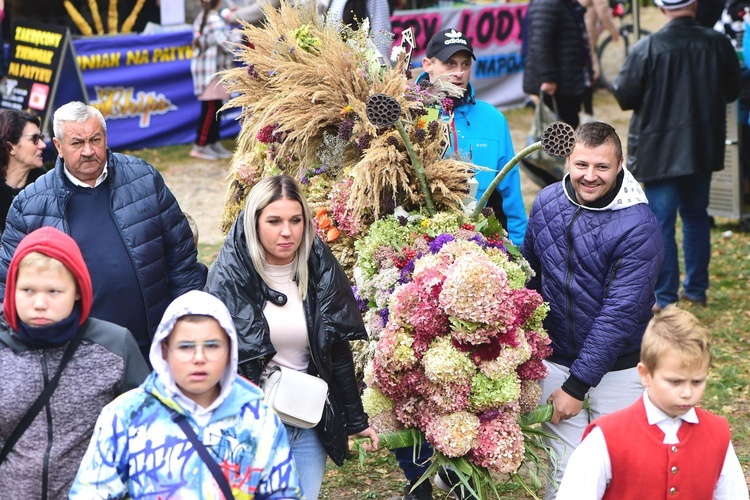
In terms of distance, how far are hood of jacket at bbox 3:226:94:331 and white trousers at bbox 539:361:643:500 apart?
7.12 feet

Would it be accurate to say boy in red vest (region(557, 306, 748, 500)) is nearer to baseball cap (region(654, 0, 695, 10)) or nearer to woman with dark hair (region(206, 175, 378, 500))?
woman with dark hair (region(206, 175, 378, 500))

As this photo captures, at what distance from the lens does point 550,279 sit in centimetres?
461

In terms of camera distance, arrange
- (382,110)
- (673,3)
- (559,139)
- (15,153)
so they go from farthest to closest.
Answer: (673,3) < (15,153) < (382,110) < (559,139)

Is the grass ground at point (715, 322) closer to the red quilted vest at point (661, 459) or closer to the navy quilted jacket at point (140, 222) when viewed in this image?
the navy quilted jacket at point (140, 222)

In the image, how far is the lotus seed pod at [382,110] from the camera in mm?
4562

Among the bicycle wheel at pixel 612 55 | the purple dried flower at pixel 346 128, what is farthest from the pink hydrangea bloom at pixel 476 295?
the bicycle wheel at pixel 612 55

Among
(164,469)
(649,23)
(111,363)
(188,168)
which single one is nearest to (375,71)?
(111,363)

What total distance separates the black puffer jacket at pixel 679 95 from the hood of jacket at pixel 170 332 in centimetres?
514

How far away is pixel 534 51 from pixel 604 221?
5763mm

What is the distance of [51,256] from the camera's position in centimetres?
335

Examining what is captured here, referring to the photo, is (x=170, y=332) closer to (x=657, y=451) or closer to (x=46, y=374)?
(x=46, y=374)

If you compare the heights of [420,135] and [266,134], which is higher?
[420,135]

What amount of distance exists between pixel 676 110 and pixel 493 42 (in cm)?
725

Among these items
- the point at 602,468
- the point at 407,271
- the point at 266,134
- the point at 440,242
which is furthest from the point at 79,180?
the point at 602,468
